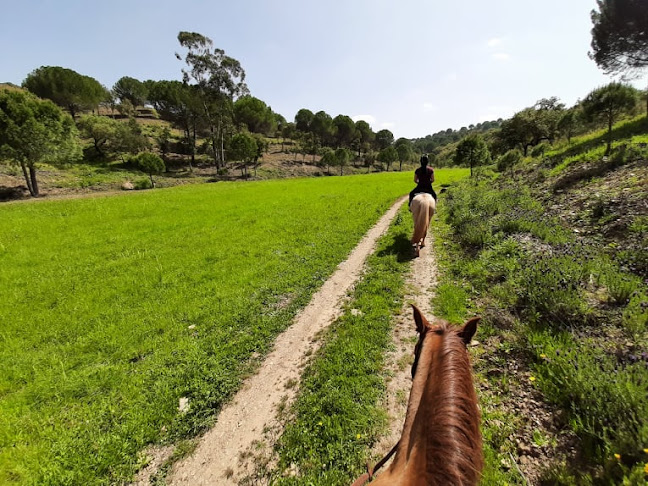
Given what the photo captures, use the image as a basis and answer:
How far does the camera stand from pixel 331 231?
→ 14.3 meters

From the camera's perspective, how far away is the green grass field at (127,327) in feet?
12.1

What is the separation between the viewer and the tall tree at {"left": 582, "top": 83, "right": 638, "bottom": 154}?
17312mm

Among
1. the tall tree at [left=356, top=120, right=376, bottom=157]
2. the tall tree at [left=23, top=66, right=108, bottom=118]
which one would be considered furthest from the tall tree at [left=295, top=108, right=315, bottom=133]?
the tall tree at [left=23, top=66, right=108, bottom=118]

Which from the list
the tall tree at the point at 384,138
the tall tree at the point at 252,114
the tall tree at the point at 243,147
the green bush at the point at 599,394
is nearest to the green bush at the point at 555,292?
the green bush at the point at 599,394

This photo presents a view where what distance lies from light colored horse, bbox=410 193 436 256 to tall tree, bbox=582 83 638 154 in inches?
666

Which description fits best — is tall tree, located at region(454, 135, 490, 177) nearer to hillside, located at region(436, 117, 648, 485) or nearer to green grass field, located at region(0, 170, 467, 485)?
hillside, located at region(436, 117, 648, 485)

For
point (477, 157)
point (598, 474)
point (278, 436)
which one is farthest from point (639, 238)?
point (477, 157)

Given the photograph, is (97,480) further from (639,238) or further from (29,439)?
(639,238)

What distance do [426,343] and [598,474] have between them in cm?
192

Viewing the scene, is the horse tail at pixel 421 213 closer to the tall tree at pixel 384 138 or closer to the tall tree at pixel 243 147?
the tall tree at pixel 243 147

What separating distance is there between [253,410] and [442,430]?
3.54 meters

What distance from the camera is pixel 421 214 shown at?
9680 mm

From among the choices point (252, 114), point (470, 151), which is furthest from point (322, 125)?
point (470, 151)

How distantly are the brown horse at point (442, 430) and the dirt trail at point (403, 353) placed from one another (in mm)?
1888
